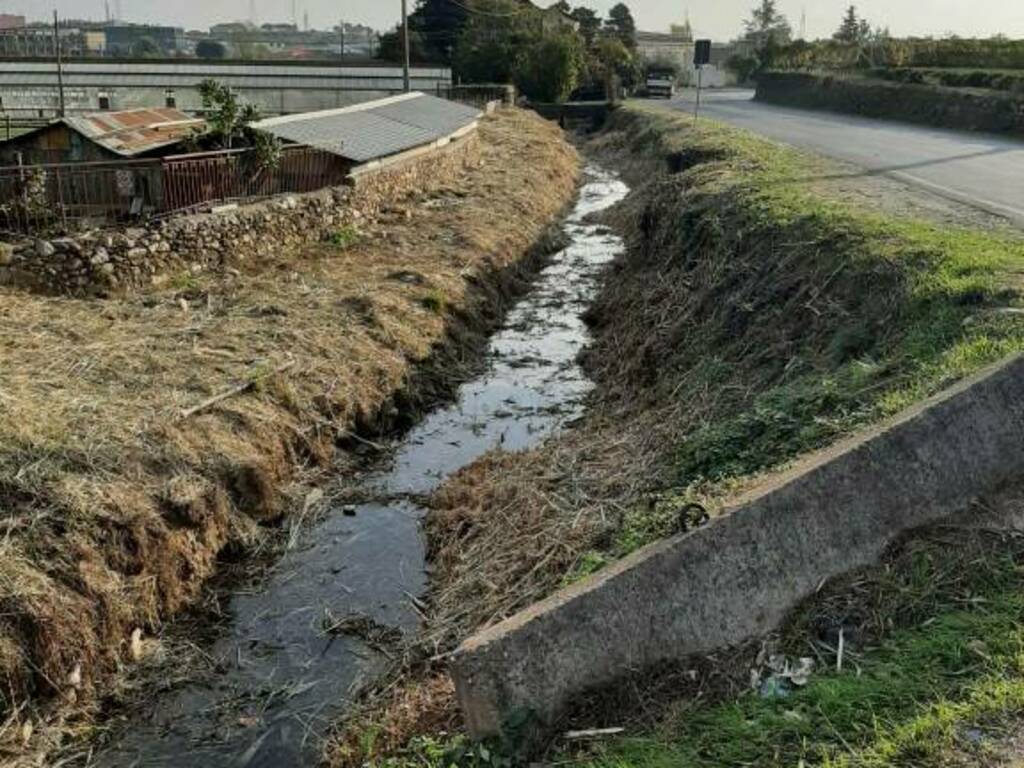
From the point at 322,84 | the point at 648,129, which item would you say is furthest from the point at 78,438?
the point at 322,84

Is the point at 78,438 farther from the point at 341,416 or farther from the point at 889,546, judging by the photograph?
the point at 889,546

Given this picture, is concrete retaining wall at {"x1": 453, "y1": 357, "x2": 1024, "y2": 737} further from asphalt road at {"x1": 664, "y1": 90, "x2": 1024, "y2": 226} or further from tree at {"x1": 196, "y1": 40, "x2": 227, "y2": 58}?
tree at {"x1": 196, "y1": 40, "x2": 227, "y2": 58}

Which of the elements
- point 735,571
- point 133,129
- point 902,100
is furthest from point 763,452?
point 902,100

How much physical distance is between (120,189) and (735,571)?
13.6 m

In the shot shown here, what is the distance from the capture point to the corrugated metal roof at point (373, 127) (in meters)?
21.1

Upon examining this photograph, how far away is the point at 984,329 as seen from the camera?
8.19 m

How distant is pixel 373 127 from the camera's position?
25156 mm

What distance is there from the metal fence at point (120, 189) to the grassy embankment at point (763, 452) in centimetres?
736

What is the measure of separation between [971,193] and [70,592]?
48.6 feet

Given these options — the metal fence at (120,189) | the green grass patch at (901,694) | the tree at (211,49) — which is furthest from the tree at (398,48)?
the tree at (211,49)

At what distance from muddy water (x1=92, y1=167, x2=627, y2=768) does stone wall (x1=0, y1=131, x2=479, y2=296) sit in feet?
17.3

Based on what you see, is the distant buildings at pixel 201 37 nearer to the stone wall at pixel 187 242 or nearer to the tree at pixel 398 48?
the tree at pixel 398 48

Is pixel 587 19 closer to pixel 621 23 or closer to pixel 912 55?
pixel 621 23

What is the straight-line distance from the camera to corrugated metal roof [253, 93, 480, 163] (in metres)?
21.1
